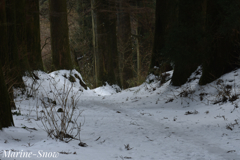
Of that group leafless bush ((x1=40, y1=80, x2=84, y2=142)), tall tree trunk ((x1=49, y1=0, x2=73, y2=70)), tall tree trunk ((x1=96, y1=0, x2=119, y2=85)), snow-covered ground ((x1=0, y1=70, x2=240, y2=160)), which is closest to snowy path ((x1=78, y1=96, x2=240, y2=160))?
snow-covered ground ((x1=0, y1=70, x2=240, y2=160))

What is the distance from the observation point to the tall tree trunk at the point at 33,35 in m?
11.1

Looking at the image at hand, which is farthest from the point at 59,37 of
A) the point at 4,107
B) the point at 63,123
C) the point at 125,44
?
the point at 63,123

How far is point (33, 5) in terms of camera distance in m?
11.4

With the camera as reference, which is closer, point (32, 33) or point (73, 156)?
point (73, 156)

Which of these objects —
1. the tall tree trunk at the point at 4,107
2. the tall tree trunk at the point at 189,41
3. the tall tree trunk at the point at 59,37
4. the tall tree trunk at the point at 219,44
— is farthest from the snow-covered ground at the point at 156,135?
the tall tree trunk at the point at 59,37

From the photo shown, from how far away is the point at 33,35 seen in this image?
36.9 feet

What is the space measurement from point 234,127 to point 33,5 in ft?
32.9

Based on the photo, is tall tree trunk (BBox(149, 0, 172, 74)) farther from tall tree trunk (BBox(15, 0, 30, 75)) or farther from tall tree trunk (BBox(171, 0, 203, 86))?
tall tree trunk (BBox(15, 0, 30, 75))

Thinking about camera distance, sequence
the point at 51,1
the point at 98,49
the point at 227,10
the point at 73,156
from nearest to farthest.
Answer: the point at 73,156, the point at 227,10, the point at 51,1, the point at 98,49

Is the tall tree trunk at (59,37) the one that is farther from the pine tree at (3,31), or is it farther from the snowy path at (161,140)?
the snowy path at (161,140)

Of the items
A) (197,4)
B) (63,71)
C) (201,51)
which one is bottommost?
(63,71)

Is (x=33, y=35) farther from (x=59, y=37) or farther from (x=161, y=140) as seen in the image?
(x=161, y=140)

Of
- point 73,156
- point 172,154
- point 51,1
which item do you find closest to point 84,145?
point 73,156

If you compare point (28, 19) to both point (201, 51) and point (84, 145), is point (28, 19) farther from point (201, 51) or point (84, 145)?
point (84, 145)
